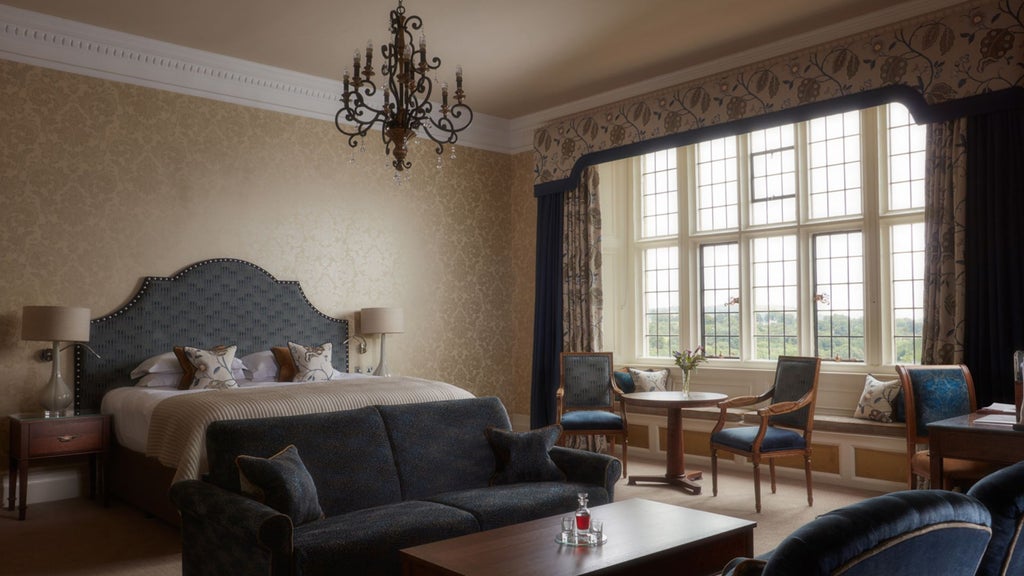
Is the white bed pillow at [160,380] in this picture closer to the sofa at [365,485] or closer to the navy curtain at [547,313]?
the sofa at [365,485]

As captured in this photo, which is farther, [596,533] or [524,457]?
[524,457]

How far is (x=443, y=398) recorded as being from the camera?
5.03 metres

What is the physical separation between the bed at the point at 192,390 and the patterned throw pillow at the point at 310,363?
0.14m

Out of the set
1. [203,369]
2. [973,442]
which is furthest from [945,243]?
[203,369]

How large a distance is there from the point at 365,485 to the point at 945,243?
4089mm

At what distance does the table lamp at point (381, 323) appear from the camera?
688cm

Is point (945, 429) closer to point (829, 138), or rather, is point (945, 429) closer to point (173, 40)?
point (829, 138)

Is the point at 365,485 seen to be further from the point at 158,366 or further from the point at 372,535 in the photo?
the point at 158,366

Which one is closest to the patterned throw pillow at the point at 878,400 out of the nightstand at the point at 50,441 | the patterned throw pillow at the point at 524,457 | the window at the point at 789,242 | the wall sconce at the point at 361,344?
the window at the point at 789,242

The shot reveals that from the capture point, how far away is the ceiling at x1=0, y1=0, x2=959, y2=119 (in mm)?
5266

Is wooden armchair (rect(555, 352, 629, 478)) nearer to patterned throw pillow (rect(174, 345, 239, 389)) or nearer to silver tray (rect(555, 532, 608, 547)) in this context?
patterned throw pillow (rect(174, 345, 239, 389))

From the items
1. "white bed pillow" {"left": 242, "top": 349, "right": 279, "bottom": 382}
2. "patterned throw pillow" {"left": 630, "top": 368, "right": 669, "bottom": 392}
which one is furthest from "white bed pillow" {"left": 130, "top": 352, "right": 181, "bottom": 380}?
"patterned throw pillow" {"left": 630, "top": 368, "right": 669, "bottom": 392}

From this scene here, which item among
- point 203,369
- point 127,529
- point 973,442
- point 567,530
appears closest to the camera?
point 567,530

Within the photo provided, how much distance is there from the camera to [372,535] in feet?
10.1
